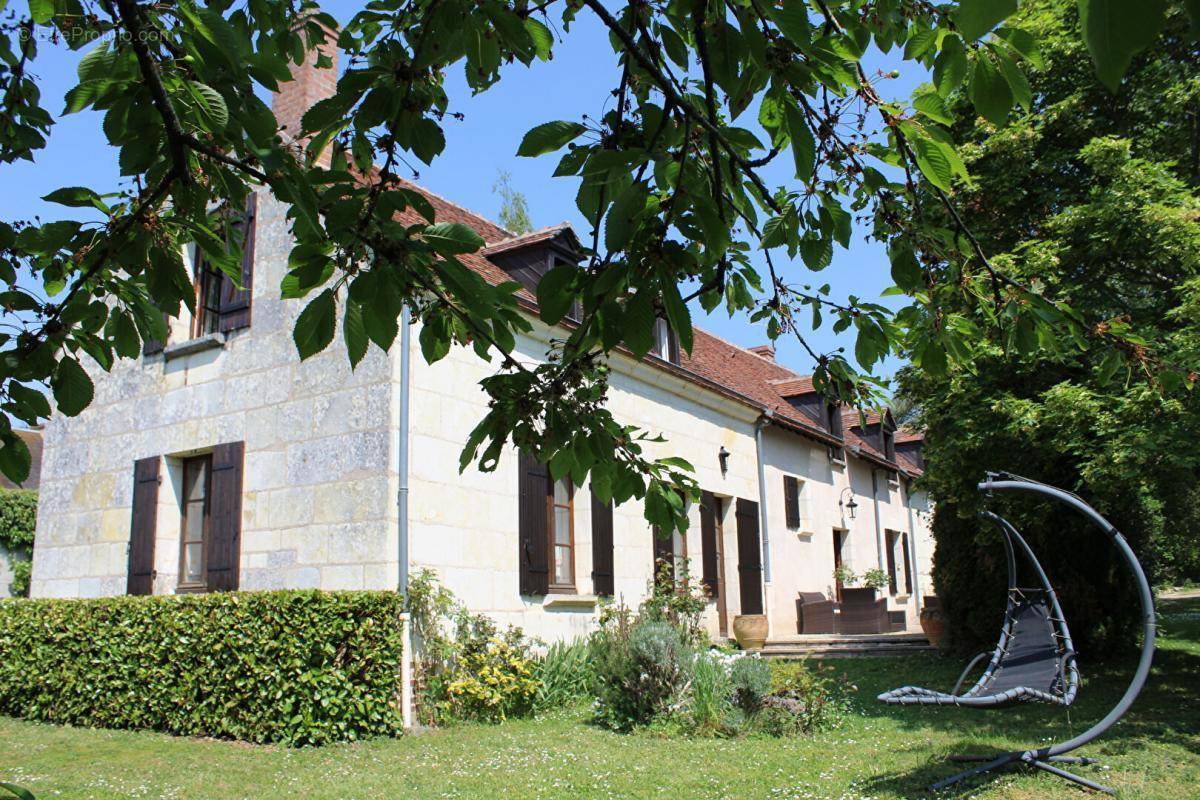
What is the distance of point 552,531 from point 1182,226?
710 cm

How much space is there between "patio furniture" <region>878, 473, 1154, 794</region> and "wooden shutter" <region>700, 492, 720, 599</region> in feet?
19.0

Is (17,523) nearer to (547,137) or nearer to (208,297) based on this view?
(208,297)

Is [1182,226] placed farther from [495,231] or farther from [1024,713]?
[495,231]

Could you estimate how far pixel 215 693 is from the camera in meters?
8.28

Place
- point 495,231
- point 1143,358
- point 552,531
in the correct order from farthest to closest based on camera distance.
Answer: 1. point 495,231
2. point 552,531
3. point 1143,358

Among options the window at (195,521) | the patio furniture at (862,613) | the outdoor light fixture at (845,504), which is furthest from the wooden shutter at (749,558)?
the window at (195,521)

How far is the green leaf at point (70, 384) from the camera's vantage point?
8.49 feet

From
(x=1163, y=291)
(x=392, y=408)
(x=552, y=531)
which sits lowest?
(x=552, y=531)

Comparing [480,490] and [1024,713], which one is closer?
[1024,713]

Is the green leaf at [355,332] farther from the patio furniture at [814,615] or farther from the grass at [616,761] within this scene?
the patio furniture at [814,615]

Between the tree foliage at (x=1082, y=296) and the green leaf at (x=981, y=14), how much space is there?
7056 millimetres

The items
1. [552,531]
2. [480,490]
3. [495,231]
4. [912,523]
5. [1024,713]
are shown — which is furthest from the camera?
[912,523]

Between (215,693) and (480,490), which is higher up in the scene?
(480,490)

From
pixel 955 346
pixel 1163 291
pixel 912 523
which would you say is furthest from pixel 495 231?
pixel 912 523
